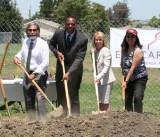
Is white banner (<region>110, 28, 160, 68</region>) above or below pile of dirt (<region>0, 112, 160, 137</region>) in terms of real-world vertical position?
above

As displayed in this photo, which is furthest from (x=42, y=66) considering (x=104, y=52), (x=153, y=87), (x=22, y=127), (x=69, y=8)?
(x=69, y=8)

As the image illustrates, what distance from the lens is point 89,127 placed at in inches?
261

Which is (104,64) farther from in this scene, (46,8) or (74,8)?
(46,8)

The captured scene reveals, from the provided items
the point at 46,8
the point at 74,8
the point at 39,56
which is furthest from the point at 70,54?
the point at 46,8

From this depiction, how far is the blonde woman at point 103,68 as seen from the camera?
9.05 metres

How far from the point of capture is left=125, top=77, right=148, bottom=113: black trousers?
8875 millimetres

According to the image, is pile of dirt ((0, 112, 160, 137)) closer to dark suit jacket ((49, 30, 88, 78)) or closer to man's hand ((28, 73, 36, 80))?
man's hand ((28, 73, 36, 80))

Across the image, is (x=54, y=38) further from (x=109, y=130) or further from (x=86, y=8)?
(x=86, y=8)

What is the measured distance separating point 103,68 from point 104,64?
2.7 inches

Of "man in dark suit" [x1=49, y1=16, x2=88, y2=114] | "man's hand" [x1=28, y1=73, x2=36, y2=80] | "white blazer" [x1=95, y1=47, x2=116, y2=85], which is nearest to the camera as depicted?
"man's hand" [x1=28, y1=73, x2=36, y2=80]

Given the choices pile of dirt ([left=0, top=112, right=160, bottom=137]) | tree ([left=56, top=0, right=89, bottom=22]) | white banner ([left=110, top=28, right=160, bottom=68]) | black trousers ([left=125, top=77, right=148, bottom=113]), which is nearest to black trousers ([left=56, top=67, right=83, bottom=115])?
black trousers ([left=125, top=77, right=148, bottom=113])

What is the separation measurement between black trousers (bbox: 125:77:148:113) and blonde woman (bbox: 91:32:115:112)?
345mm

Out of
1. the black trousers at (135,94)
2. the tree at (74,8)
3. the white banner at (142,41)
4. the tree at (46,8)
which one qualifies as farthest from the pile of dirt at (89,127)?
the tree at (46,8)

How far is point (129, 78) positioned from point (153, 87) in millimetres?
6734
